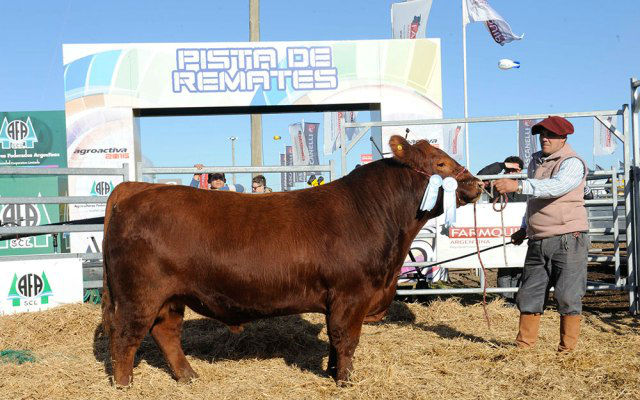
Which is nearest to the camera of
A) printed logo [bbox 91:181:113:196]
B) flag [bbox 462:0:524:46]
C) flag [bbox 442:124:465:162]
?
printed logo [bbox 91:181:113:196]

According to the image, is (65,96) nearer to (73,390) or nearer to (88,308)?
(88,308)

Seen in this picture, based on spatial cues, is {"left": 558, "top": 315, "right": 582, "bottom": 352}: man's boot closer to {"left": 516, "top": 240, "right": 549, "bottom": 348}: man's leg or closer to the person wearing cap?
the person wearing cap

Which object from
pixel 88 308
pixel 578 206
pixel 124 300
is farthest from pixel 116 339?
pixel 578 206

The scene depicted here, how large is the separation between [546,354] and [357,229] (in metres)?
1.91

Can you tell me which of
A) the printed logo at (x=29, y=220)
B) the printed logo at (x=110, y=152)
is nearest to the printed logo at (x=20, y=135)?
the printed logo at (x=29, y=220)

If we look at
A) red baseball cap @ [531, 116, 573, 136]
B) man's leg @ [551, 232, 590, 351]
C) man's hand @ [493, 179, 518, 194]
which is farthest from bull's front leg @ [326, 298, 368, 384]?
red baseball cap @ [531, 116, 573, 136]

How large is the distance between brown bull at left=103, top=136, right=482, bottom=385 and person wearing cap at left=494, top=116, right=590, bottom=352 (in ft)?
3.82

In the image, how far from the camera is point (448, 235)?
7.12 metres

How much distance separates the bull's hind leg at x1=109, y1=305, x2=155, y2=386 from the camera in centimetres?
396

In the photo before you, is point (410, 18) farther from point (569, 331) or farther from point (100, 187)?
point (569, 331)

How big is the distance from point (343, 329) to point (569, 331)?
1937 mm

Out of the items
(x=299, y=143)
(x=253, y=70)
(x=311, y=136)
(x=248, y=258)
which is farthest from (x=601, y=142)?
(x=248, y=258)

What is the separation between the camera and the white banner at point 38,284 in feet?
21.1

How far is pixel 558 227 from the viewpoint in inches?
178
